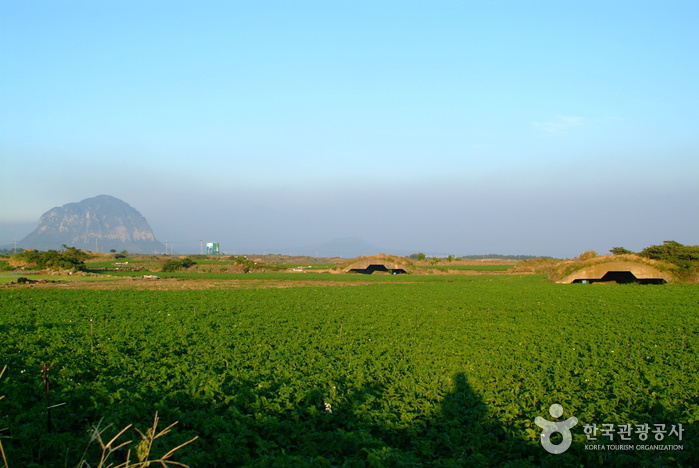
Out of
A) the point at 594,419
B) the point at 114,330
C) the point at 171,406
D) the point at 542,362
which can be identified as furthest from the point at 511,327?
the point at 114,330

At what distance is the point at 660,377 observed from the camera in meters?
9.84

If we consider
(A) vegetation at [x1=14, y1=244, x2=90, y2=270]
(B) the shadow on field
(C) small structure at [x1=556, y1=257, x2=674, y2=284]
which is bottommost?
(B) the shadow on field

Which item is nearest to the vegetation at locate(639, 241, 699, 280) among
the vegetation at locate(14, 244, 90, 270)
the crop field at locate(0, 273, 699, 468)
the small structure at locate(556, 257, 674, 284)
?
the small structure at locate(556, 257, 674, 284)

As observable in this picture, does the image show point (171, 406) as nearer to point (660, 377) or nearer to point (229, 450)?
point (229, 450)

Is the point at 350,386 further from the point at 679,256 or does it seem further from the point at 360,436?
the point at 679,256

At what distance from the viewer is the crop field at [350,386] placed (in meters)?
6.29

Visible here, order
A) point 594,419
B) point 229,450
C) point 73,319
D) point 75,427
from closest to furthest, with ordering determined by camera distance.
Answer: point 229,450, point 75,427, point 594,419, point 73,319

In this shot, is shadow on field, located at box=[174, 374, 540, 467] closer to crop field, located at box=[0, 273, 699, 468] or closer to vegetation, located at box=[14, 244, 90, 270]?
crop field, located at box=[0, 273, 699, 468]

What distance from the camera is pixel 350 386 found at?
9.20 metres

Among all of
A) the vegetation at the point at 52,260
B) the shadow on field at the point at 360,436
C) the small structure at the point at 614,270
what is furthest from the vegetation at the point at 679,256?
the vegetation at the point at 52,260

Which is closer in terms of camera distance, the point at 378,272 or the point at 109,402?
the point at 109,402

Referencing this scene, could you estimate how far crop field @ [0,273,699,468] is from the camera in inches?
247

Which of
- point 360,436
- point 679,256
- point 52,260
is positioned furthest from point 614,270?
point 52,260

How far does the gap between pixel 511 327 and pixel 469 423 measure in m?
9.46
